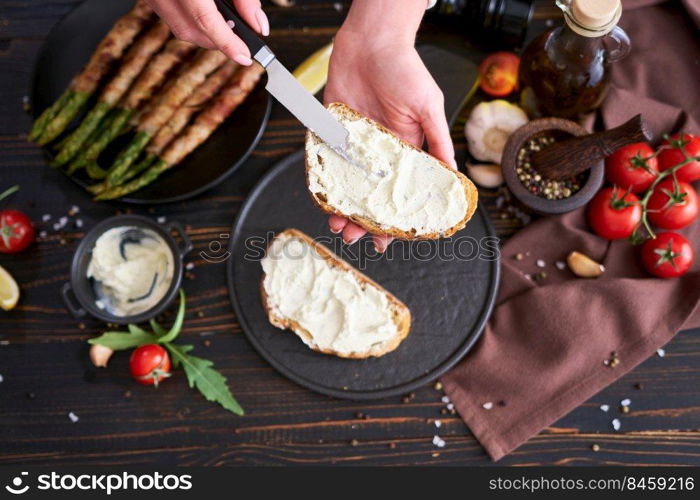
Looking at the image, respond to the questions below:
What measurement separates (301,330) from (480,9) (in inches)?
79.5

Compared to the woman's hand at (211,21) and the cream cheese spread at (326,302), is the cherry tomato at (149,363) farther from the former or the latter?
the woman's hand at (211,21)

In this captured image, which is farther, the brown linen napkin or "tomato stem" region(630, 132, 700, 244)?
the brown linen napkin

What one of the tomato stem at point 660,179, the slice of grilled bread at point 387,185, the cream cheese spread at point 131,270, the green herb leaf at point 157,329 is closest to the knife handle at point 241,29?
the slice of grilled bread at point 387,185

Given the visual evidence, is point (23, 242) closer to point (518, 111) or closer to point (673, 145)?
point (518, 111)

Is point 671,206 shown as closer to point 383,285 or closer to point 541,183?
point 541,183

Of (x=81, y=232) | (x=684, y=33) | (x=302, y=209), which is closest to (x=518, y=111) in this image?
(x=684, y=33)

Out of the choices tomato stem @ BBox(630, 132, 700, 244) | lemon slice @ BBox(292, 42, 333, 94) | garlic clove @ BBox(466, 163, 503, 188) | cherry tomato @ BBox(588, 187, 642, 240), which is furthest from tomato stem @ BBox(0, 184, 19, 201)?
tomato stem @ BBox(630, 132, 700, 244)

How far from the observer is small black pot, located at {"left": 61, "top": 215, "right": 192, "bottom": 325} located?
3256 millimetres

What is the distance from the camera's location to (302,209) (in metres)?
3.56

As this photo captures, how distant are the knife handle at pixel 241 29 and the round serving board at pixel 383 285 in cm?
84

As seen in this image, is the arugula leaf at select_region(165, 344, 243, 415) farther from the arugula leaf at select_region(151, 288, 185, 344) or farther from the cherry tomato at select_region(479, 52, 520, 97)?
the cherry tomato at select_region(479, 52, 520, 97)

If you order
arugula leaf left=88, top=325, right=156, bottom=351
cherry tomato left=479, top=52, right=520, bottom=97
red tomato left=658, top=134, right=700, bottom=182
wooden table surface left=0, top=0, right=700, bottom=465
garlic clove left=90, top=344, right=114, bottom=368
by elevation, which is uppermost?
cherry tomato left=479, top=52, right=520, bottom=97

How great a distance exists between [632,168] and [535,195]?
0.56 metres

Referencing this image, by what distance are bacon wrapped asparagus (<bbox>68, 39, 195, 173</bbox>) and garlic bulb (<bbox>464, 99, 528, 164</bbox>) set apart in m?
1.67
